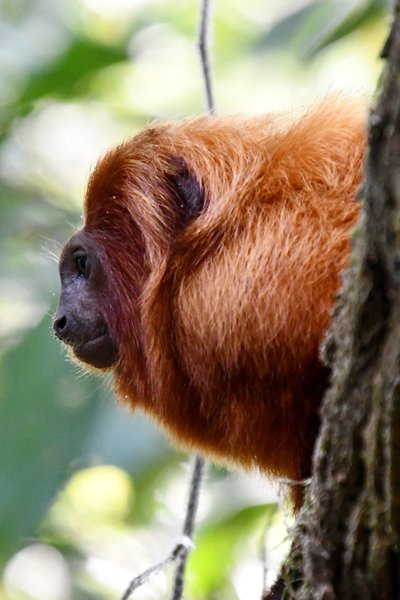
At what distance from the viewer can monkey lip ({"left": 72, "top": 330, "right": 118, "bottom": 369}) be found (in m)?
3.15

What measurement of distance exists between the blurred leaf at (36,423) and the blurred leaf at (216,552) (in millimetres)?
948

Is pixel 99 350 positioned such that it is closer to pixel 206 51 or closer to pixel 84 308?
pixel 84 308

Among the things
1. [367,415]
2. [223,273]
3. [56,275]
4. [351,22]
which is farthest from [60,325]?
[351,22]

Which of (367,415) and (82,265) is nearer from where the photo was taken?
(367,415)

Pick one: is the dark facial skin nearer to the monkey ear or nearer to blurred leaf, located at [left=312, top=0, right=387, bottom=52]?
the monkey ear

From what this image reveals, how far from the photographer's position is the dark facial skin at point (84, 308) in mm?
3146

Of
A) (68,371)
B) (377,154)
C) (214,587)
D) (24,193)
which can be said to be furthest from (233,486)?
(377,154)

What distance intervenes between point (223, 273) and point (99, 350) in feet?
2.07

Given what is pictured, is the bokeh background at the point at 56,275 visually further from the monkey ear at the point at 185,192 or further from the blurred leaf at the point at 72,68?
the monkey ear at the point at 185,192

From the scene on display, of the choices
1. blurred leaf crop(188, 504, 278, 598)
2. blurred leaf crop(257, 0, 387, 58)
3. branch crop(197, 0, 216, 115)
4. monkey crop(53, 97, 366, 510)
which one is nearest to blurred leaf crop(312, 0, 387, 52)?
blurred leaf crop(257, 0, 387, 58)

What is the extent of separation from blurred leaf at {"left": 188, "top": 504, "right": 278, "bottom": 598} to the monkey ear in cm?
236

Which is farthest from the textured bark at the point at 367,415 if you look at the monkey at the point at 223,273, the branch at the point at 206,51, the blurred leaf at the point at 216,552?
the blurred leaf at the point at 216,552

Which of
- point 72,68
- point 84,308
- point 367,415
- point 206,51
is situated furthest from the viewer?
point 72,68

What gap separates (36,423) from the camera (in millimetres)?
4352
